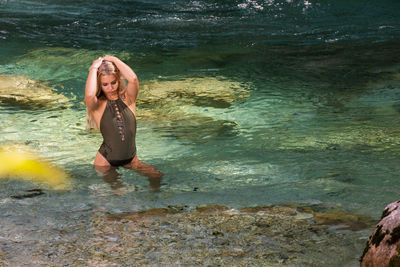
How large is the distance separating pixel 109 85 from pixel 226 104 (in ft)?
11.6

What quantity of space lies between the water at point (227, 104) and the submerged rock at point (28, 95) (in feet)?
0.59

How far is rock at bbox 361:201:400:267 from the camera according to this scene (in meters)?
2.61

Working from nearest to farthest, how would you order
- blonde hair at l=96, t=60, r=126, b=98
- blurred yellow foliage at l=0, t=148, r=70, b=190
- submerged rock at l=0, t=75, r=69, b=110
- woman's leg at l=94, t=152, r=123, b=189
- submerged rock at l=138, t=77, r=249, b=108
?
blonde hair at l=96, t=60, r=126, b=98 < blurred yellow foliage at l=0, t=148, r=70, b=190 < woman's leg at l=94, t=152, r=123, b=189 < submerged rock at l=0, t=75, r=69, b=110 < submerged rock at l=138, t=77, r=249, b=108

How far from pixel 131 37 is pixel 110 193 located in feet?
31.1

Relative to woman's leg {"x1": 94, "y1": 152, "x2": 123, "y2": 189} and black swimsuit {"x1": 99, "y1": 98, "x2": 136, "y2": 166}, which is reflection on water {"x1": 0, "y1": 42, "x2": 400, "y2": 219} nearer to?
woman's leg {"x1": 94, "y1": 152, "x2": 123, "y2": 189}


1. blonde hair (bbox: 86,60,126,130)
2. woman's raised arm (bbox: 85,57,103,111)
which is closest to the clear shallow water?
blonde hair (bbox: 86,60,126,130)

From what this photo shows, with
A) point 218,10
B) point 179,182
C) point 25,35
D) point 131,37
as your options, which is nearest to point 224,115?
A: point 179,182

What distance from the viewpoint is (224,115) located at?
24.6ft

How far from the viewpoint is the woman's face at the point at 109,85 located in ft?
15.4

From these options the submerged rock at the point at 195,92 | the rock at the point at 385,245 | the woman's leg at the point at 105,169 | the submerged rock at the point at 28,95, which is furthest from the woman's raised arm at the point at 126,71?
the submerged rock at the point at 28,95

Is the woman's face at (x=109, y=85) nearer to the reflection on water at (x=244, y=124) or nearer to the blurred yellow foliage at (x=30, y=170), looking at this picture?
the reflection on water at (x=244, y=124)

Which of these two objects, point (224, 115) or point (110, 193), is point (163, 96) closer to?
point (224, 115)

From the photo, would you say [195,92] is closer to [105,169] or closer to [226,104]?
[226,104]

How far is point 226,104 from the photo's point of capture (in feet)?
26.3
